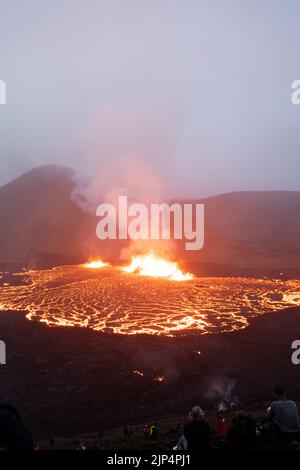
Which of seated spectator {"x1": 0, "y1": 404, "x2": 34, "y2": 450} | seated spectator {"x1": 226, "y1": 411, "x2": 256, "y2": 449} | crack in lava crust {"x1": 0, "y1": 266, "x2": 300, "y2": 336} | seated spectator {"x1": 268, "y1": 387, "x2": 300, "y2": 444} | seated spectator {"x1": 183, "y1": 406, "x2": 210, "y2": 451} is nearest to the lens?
seated spectator {"x1": 0, "y1": 404, "x2": 34, "y2": 450}

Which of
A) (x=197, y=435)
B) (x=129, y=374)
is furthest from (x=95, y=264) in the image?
(x=197, y=435)

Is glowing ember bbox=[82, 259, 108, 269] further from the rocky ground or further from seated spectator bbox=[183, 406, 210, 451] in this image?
seated spectator bbox=[183, 406, 210, 451]

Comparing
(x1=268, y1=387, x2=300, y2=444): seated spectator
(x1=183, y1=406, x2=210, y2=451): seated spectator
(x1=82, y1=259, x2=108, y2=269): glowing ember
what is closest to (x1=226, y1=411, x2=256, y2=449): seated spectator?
(x1=183, y1=406, x2=210, y2=451): seated spectator

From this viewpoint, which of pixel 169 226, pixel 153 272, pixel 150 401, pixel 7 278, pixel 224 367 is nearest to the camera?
pixel 150 401

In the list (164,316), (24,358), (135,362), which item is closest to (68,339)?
(24,358)

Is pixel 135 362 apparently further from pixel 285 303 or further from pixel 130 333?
pixel 285 303

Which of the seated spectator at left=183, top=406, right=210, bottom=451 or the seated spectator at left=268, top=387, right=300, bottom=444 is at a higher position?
the seated spectator at left=183, top=406, right=210, bottom=451

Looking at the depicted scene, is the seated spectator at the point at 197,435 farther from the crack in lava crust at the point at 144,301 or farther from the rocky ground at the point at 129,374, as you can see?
the crack in lava crust at the point at 144,301

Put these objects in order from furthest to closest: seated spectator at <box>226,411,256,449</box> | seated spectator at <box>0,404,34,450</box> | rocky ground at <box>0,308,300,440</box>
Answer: rocky ground at <box>0,308,300,440</box> < seated spectator at <box>226,411,256,449</box> < seated spectator at <box>0,404,34,450</box>
